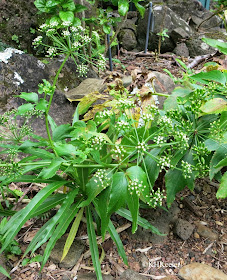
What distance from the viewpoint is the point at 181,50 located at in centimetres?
579

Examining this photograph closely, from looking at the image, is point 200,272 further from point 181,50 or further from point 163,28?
point 163,28

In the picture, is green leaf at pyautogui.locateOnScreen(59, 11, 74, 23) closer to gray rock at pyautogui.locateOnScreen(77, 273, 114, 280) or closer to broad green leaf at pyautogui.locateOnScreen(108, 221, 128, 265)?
broad green leaf at pyautogui.locateOnScreen(108, 221, 128, 265)

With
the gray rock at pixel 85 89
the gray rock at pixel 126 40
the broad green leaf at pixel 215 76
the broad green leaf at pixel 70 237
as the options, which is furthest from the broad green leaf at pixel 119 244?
the gray rock at pixel 126 40

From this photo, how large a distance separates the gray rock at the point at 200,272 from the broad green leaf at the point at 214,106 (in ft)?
3.44

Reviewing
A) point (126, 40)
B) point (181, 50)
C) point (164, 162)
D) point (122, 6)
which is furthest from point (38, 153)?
point (181, 50)

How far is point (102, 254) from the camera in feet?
6.32

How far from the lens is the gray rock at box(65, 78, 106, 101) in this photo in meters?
3.10

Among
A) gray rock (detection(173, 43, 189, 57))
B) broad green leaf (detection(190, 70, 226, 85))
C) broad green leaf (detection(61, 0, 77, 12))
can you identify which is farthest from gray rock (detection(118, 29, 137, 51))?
broad green leaf (detection(190, 70, 226, 85))

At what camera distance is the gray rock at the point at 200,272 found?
1709mm

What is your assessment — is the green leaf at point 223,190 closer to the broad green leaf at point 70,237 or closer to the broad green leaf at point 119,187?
the broad green leaf at point 119,187

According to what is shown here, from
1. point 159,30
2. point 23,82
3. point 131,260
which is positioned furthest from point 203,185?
point 159,30

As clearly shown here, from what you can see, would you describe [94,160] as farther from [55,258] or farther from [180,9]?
[180,9]

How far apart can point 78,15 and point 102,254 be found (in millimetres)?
2947

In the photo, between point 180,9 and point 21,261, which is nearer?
point 21,261
